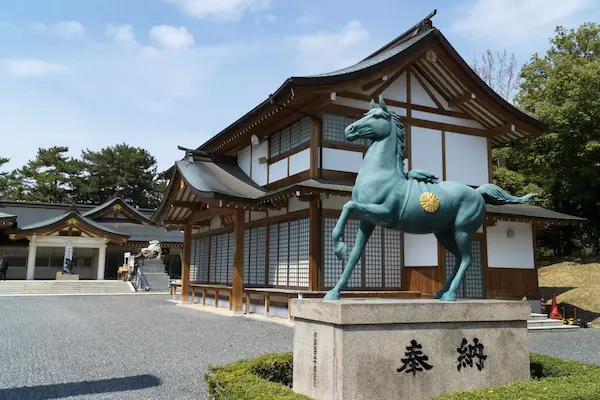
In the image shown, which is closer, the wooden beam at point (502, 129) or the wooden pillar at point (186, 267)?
the wooden beam at point (502, 129)

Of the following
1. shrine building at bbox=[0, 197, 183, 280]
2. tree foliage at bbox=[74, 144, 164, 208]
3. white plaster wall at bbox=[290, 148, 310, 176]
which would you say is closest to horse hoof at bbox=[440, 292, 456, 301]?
white plaster wall at bbox=[290, 148, 310, 176]

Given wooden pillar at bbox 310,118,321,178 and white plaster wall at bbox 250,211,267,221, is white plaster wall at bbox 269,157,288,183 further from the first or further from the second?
wooden pillar at bbox 310,118,321,178

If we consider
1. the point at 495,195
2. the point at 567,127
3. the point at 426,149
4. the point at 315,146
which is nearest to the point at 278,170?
the point at 315,146

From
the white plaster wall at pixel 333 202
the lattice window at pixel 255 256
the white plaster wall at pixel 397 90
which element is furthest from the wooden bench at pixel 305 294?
the white plaster wall at pixel 397 90

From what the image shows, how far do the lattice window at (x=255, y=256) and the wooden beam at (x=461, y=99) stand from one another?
23.5 feet

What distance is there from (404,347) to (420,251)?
9.16m

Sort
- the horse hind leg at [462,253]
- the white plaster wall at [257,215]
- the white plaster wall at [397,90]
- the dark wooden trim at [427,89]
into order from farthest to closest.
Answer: the white plaster wall at [257,215] < the dark wooden trim at [427,89] < the white plaster wall at [397,90] < the horse hind leg at [462,253]

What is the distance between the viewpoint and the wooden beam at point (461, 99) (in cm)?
1441

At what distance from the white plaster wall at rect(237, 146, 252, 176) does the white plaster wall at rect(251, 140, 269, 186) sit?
0.46 metres

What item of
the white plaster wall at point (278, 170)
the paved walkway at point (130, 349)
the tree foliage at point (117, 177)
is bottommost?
the paved walkway at point (130, 349)

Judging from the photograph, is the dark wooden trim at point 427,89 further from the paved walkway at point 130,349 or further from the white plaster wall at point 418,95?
the paved walkway at point 130,349

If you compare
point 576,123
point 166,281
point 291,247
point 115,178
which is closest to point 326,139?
point 291,247

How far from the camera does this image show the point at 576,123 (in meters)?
21.3

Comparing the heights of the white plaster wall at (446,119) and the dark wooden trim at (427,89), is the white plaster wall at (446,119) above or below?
below
